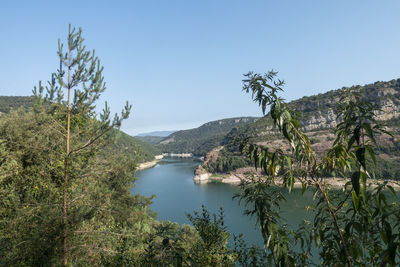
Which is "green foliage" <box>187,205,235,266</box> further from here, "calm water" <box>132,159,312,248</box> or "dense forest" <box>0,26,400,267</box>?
"calm water" <box>132,159,312,248</box>

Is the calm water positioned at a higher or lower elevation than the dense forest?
lower

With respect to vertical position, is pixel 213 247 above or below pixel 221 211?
below

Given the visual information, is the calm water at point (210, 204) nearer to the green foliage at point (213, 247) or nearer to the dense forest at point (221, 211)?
the dense forest at point (221, 211)

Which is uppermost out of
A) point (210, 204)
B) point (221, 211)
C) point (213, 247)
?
point (221, 211)

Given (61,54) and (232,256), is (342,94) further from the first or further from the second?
(61,54)

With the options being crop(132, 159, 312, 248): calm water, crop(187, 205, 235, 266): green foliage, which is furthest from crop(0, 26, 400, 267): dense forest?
crop(132, 159, 312, 248): calm water

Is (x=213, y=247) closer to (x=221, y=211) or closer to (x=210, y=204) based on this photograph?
(x=221, y=211)

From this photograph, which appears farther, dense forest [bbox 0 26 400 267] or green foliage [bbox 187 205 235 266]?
green foliage [bbox 187 205 235 266]

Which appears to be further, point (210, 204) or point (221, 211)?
point (210, 204)

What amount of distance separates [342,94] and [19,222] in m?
7.34

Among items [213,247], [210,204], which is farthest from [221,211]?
[210,204]

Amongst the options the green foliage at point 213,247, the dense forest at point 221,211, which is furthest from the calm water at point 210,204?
the green foliage at point 213,247

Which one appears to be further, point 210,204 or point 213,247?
point 210,204

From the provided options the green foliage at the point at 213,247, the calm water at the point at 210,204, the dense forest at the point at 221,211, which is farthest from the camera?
the calm water at the point at 210,204
